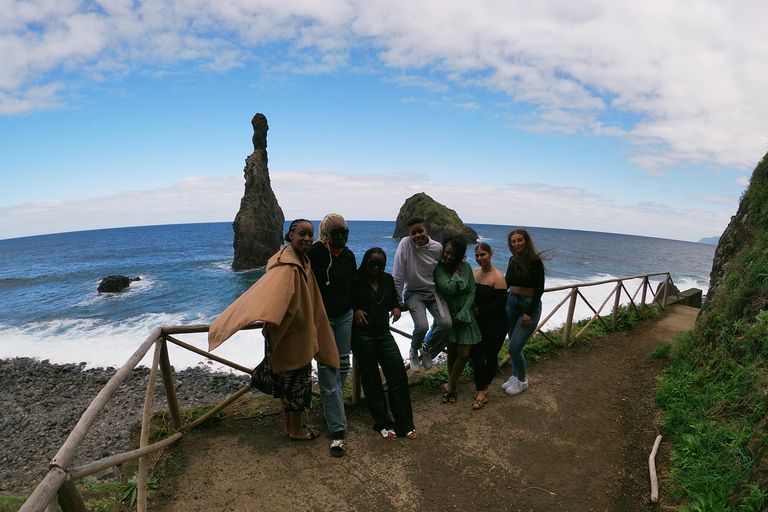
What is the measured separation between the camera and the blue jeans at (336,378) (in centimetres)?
348

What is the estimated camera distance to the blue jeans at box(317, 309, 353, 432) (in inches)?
137

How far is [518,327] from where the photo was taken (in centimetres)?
464

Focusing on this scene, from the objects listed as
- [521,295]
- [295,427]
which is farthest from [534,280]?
[295,427]

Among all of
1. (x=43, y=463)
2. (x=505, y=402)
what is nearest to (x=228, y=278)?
(x=43, y=463)

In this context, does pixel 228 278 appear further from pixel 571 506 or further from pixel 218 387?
pixel 571 506

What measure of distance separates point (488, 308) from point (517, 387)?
1402 mm

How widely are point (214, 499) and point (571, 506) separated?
2908mm

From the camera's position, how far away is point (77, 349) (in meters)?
16.7

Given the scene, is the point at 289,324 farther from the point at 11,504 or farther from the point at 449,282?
the point at 11,504

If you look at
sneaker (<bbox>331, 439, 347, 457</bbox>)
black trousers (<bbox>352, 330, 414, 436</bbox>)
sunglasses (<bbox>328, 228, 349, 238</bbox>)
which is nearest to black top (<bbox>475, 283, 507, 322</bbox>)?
black trousers (<bbox>352, 330, 414, 436</bbox>)

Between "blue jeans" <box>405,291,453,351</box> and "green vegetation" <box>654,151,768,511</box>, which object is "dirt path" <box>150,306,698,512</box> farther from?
"blue jeans" <box>405,291,453,351</box>

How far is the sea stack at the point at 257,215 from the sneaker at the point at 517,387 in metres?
36.8

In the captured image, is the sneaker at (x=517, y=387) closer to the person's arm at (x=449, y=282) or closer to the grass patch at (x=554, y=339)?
the grass patch at (x=554, y=339)

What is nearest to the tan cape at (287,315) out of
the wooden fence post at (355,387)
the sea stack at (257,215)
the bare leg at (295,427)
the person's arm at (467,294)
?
the bare leg at (295,427)
